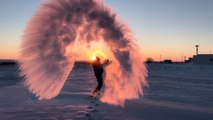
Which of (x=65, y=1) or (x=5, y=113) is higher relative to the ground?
(x=65, y=1)

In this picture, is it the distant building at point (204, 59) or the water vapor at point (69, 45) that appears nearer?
→ the water vapor at point (69, 45)

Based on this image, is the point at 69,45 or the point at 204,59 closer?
the point at 69,45

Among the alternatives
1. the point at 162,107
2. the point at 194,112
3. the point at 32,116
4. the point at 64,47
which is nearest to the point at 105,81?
the point at 64,47

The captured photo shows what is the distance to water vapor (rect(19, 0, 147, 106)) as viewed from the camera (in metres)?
13.3

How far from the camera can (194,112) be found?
11578mm

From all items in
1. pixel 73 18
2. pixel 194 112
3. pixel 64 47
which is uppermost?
pixel 73 18

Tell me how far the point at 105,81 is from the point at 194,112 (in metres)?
5.00

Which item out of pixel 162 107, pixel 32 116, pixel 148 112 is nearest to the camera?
pixel 32 116

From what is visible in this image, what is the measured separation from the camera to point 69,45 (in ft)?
46.6

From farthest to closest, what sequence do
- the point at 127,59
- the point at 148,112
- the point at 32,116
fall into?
the point at 127,59
the point at 148,112
the point at 32,116

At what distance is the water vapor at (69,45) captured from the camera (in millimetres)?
13273

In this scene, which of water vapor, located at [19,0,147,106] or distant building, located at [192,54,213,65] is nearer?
water vapor, located at [19,0,147,106]

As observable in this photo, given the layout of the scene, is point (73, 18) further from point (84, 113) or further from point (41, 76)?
point (84, 113)

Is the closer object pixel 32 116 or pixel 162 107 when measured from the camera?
pixel 32 116
